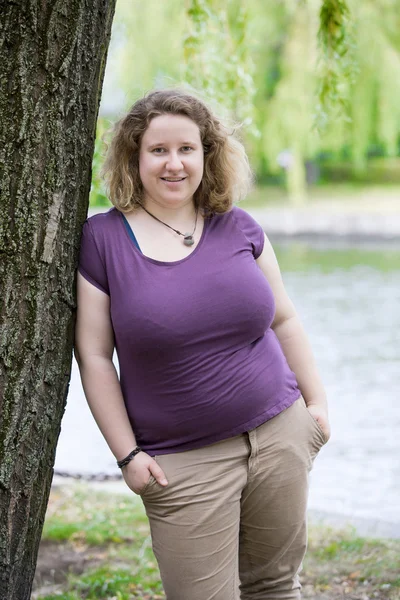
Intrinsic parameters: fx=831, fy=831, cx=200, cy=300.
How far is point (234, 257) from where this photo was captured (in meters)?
2.18

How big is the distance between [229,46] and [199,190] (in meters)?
2.84

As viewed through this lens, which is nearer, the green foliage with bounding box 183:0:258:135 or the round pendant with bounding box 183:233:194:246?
the round pendant with bounding box 183:233:194:246

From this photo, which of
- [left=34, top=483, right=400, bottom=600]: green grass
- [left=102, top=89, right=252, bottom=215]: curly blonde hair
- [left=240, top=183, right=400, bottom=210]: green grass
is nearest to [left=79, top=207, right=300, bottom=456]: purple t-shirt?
[left=102, top=89, right=252, bottom=215]: curly blonde hair

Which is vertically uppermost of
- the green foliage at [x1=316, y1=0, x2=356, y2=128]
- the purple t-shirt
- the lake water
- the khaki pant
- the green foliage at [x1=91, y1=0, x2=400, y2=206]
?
the green foliage at [x1=91, y1=0, x2=400, y2=206]

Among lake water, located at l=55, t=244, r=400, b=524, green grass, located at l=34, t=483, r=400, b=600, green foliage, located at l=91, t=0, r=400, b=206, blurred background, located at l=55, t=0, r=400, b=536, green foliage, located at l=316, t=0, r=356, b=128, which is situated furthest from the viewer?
green foliage, located at l=91, t=0, r=400, b=206

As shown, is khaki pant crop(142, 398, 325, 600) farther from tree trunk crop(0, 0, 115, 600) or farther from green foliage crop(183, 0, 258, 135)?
green foliage crop(183, 0, 258, 135)

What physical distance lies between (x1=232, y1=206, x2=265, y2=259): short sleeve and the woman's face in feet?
0.58

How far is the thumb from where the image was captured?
207 cm

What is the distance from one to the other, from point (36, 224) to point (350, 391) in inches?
215

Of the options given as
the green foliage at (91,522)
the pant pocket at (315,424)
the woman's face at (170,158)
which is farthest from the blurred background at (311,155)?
the pant pocket at (315,424)

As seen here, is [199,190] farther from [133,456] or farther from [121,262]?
[133,456]

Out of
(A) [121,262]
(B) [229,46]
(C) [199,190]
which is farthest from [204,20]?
(A) [121,262]

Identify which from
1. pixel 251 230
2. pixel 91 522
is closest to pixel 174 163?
pixel 251 230

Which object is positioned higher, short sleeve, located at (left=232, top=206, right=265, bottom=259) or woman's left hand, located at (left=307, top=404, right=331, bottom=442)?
short sleeve, located at (left=232, top=206, right=265, bottom=259)
